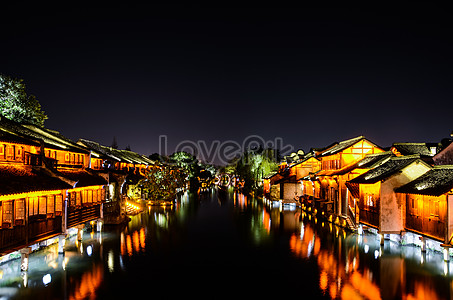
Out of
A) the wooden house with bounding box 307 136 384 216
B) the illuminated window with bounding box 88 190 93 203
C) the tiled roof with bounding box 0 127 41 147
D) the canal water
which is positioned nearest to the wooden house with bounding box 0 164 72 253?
the tiled roof with bounding box 0 127 41 147

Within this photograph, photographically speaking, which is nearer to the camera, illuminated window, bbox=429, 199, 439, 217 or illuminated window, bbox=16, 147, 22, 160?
illuminated window, bbox=429, 199, 439, 217

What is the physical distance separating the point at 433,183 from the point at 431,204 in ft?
4.61

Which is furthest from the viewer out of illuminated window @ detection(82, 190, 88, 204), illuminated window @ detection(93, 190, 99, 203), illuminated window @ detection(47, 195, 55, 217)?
illuminated window @ detection(93, 190, 99, 203)

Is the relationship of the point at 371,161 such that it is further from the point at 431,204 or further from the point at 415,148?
the point at 431,204

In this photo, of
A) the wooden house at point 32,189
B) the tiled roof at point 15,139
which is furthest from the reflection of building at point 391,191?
the tiled roof at point 15,139

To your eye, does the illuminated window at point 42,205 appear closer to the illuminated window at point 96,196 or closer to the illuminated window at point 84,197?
the illuminated window at point 84,197

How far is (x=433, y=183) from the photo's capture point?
→ 22.8 m

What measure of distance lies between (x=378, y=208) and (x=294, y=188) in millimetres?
32186

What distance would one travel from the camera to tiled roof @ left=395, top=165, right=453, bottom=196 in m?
21.1

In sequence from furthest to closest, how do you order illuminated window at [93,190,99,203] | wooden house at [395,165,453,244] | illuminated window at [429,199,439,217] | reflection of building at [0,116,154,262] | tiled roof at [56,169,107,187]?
illuminated window at [93,190,99,203] → tiled roof at [56,169,107,187] → illuminated window at [429,199,439,217] → wooden house at [395,165,453,244] → reflection of building at [0,116,154,262]

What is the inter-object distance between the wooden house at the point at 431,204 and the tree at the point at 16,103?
40.6 metres

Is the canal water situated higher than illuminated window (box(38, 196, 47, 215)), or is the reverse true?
illuminated window (box(38, 196, 47, 215))

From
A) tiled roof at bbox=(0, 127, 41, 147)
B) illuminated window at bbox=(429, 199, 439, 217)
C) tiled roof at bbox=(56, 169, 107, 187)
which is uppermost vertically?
tiled roof at bbox=(0, 127, 41, 147)

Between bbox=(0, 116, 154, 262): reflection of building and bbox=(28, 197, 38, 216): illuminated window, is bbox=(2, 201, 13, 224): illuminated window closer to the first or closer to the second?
bbox=(0, 116, 154, 262): reflection of building
